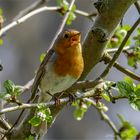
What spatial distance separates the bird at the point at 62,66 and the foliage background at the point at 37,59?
17.4 feet

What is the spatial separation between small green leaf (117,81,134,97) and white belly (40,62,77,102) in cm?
63

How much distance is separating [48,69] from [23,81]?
551cm

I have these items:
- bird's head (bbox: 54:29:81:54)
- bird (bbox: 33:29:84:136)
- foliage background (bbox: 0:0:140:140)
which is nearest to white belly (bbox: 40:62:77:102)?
bird (bbox: 33:29:84:136)

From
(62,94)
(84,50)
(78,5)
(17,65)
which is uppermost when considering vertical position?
(84,50)

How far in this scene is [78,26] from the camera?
29.9 ft

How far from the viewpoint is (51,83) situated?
325cm

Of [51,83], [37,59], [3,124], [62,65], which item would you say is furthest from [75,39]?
[37,59]

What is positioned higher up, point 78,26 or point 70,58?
point 70,58

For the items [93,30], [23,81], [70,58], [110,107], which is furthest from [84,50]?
[110,107]

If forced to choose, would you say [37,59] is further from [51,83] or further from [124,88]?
[124,88]

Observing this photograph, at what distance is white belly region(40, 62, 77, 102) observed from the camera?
3.16 meters

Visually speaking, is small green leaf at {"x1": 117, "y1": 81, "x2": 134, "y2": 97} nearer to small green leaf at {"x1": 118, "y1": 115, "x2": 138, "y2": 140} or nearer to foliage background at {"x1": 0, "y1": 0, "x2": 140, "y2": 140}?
small green leaf at {"x1": 118, "y1": 115, "x2": 138, "y2": 140}

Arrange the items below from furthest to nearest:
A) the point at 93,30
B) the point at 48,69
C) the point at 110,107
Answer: the point at 110,107
the point at 48,69
the point at 93,30

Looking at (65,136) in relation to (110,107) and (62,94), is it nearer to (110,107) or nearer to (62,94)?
(110,107)
